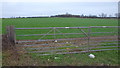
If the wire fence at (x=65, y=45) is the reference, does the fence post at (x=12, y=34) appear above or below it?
above

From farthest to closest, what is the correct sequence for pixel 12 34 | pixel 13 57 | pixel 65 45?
pixel 65 45, pixel 12 34, pixel 13 57

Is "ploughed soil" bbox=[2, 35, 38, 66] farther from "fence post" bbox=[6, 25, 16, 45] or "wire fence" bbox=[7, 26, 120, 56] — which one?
"wire fence" bbox=[7, 26, 120, 56]

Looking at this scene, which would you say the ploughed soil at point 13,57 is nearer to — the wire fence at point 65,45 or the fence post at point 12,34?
the fence post at point 12,34

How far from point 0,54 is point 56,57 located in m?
2.34

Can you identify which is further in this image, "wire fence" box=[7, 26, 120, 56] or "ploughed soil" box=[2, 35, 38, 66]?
"wire fence" box=[7, 26, 120, 56]

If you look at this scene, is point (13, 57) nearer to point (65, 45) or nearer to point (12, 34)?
point (12, 34)

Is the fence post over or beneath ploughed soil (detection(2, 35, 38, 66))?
over

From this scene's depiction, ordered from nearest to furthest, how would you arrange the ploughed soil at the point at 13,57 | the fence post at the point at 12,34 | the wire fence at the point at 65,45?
the ploughed soil at the point at 13,57, the fence post at the point at 12,34, the wire fence at the point at 65,45

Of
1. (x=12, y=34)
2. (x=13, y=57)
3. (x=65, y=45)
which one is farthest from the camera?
(x=65, y=45)

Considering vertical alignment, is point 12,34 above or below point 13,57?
above

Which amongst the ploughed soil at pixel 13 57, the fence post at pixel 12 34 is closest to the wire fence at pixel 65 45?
the fence post at pixel 12 34

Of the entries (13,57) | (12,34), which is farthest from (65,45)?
(13,57)

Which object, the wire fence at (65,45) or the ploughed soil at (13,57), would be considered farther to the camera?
the wire fence at (65,45)

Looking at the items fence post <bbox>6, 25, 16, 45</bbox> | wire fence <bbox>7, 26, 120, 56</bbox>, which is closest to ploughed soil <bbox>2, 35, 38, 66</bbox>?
fence post <bbox>6, 25, 16, 45</bbox>
